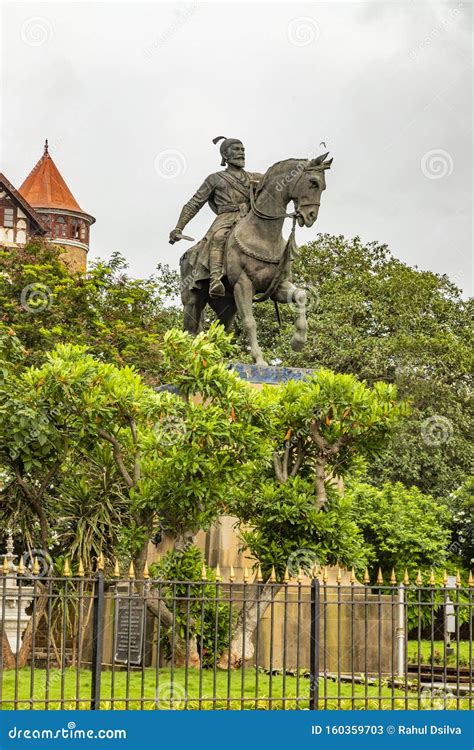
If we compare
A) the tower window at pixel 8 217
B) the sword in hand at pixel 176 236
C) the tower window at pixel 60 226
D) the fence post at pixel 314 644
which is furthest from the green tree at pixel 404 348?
the tower window at pixel 60 226

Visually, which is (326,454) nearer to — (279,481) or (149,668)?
(279,481)

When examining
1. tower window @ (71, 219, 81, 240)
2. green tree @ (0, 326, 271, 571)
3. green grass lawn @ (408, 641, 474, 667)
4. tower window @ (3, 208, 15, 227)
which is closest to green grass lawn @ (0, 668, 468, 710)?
green tree @ (0, 326, 271, 571)

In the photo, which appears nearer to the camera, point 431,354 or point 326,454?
point 326,454

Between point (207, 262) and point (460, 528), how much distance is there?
658 inches

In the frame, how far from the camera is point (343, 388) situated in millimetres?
14031

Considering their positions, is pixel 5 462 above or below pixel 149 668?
above

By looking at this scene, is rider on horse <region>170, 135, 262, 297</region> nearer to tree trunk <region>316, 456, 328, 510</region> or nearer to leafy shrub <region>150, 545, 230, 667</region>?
tree trunk <region>316, 456, 328, 510</region>

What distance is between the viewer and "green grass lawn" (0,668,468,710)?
10.4m

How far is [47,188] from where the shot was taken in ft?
216

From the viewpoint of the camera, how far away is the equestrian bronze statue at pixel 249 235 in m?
15.1

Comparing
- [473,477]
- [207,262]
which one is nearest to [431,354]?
[473,477]

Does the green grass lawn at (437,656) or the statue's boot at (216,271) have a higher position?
the statue's boot at (216,271)

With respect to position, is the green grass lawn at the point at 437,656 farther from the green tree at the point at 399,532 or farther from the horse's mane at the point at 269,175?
the horse's mane at the point at 269,175

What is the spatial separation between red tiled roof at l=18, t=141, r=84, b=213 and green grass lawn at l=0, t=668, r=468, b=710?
5305 centimetres
